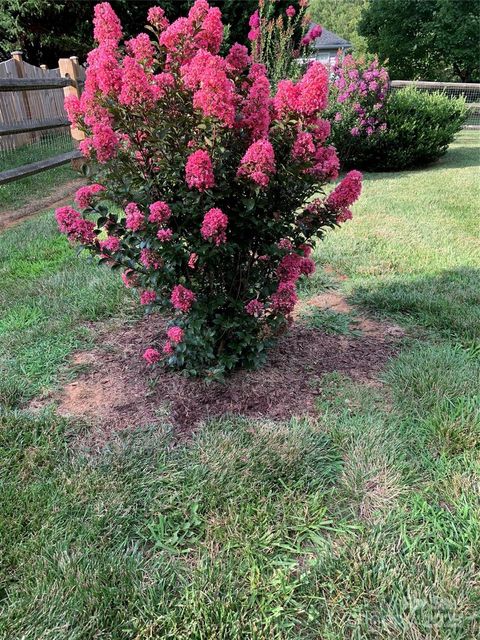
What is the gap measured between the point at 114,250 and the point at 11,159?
284 inches

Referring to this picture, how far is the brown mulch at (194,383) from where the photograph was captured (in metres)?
2.29

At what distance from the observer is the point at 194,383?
2.47m

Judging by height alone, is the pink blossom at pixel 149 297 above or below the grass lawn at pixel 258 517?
above

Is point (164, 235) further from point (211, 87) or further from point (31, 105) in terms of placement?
point (31, 105)

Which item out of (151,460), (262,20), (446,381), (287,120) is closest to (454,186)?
(262,20)

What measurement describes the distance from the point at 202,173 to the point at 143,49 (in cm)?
55

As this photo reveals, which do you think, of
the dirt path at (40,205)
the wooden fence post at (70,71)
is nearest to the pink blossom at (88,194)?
the dirt path at (40,205)

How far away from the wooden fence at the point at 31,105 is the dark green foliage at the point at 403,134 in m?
4.55

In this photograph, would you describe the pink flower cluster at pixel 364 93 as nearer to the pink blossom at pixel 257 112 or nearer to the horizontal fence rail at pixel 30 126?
the horizontal fence rail at pixel 30 126

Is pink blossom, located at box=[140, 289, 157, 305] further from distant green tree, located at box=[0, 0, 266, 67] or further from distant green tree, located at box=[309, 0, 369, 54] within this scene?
distant green tree, located at box=[309, 0, 369, 54]

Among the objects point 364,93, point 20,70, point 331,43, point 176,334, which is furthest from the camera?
point 331,43

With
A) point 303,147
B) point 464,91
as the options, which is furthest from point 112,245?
point 464,91

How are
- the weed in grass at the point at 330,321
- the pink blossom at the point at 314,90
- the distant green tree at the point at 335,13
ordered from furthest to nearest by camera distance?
the distant green tree at the point at 335,13 < the weed in grass at the point at 330,321 < the pink blossom at the point at 314,90

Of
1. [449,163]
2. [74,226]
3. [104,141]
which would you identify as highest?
[104,141]
